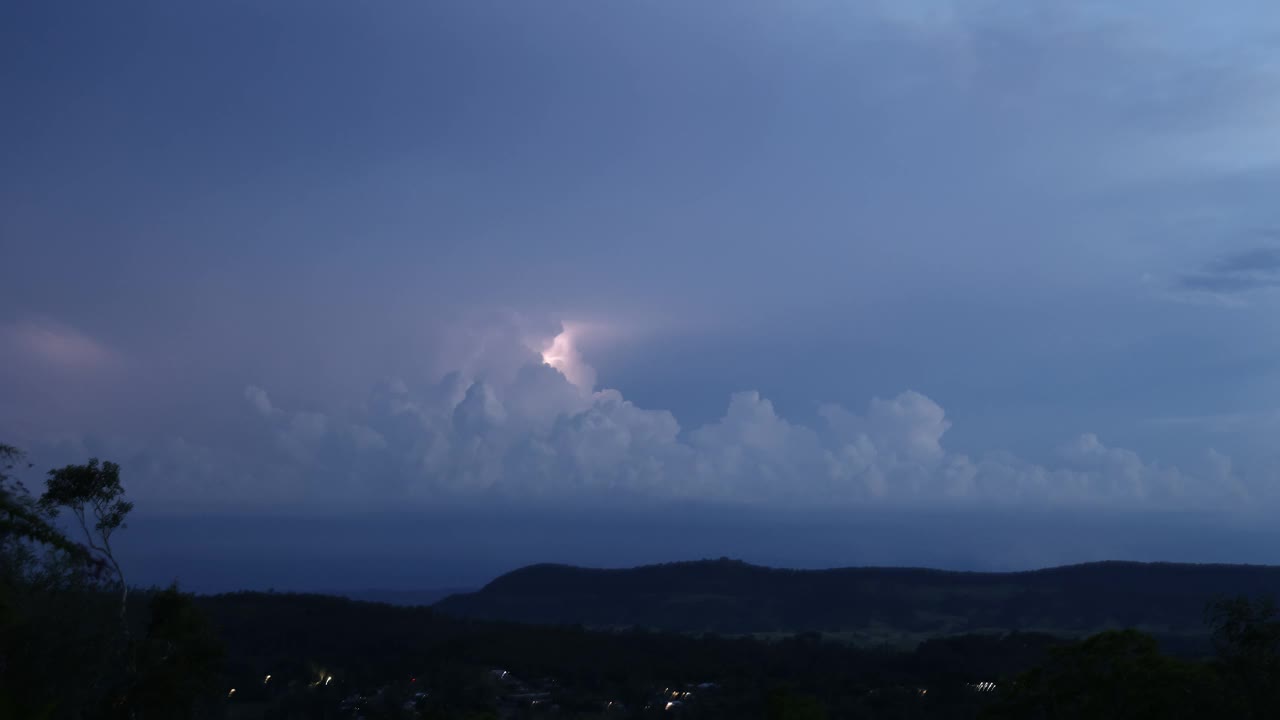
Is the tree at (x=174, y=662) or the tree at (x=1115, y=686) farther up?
the tree at (x=174, y=662)

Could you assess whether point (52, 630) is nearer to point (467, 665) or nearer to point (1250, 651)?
point (1250, 651)

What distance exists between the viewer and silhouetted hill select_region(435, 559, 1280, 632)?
4370 inches

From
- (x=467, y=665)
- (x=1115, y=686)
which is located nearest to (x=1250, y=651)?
(x=1115, y=686)

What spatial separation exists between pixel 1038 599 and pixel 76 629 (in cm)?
11687

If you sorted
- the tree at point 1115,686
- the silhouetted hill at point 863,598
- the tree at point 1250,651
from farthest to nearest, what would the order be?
the silhouetted hill at point 863,598 → the tree at point 1250,651 → the tree at point 1115,686

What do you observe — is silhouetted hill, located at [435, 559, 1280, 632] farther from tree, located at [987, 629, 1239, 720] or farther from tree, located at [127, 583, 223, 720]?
tree, located at [127, 583, 223, 720]

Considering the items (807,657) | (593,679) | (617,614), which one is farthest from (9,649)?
(617,614)

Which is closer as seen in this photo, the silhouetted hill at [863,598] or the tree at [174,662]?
the tree at [174,662]

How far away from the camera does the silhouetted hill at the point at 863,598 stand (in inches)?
4370

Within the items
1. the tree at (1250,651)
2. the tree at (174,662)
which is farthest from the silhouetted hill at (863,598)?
the tree at (174,662)

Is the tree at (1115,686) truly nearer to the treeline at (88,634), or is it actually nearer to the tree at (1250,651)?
the tree at (1250,651)

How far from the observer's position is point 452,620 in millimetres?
78375

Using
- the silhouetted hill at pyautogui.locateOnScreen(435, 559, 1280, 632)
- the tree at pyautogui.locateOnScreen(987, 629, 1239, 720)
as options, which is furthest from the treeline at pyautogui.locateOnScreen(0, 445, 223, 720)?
Answer: the silhouetted hill at pyautogui.locateOnScreen(435, 559, 1280, 632)

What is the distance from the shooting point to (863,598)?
129 m
